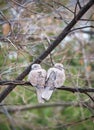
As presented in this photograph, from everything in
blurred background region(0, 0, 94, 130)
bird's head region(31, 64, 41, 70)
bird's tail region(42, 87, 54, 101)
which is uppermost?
bird's head region(31, 64, 41, 70)

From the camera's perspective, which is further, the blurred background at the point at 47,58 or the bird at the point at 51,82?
the blurred background at the point at 47,58

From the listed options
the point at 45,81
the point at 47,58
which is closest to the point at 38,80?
the point at 45,81

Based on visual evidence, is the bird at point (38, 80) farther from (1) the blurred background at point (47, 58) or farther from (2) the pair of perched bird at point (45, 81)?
(1) the blurred background at point (47, 58)

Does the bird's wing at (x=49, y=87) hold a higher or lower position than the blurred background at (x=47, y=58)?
higher

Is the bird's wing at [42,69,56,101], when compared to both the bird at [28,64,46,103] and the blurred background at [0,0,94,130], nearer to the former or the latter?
the bird at [28,64,46,103]

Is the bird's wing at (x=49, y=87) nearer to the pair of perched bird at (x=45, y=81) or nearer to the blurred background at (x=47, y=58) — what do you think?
the pair of perched bird at (x=45, y=81)

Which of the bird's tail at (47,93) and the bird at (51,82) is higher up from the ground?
the bird at (51,82)

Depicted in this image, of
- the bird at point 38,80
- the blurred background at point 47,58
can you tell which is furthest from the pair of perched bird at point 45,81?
the blurred background at point 47,58

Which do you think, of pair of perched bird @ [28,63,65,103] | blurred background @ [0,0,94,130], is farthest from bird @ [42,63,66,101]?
blurred background @ [0,0,94,130]

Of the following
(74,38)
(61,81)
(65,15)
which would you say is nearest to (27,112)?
(74,38)

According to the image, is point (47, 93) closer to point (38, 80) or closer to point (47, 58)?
point (38, 80)

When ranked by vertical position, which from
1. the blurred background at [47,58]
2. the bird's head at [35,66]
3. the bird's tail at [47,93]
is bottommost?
the blurred background at [47,58]
